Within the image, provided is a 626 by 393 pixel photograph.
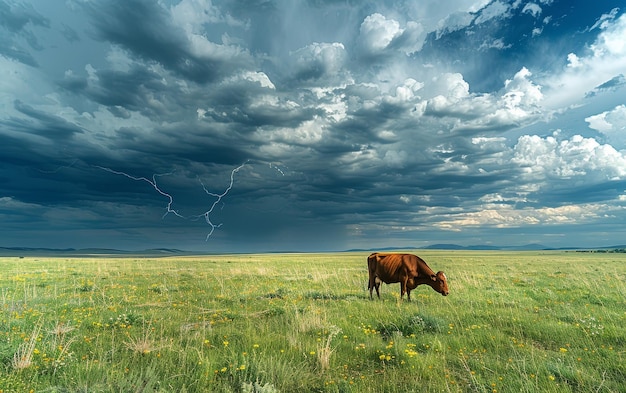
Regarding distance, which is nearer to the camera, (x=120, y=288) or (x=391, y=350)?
(x=391, y=350)

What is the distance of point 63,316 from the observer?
1040 centimetres

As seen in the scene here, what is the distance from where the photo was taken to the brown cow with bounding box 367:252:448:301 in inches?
577

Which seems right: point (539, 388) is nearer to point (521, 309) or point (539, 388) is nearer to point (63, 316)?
point (521, 309)

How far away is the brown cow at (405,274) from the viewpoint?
1467cm

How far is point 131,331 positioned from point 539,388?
894 centimetres

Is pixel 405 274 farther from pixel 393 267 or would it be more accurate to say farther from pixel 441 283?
pixel 441 283

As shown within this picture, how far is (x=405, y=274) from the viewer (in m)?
15.0

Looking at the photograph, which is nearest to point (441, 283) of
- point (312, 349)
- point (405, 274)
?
point (405, 274)

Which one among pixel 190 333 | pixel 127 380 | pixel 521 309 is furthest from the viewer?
pixel 521 309

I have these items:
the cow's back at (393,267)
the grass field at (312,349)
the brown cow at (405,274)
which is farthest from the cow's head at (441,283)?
the grass field at (312,349)

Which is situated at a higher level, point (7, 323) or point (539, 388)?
point (7, 323)

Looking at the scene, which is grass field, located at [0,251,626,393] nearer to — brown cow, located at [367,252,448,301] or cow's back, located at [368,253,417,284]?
brown cow, located at [367,252,448,301]

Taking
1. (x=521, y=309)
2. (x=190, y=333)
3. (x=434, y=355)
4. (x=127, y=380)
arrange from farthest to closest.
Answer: (x=521, y=309) < (x=190, y=333) < (x=434, y=355) < (x=127, y=380)

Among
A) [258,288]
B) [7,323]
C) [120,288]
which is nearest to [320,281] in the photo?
[258,288]
